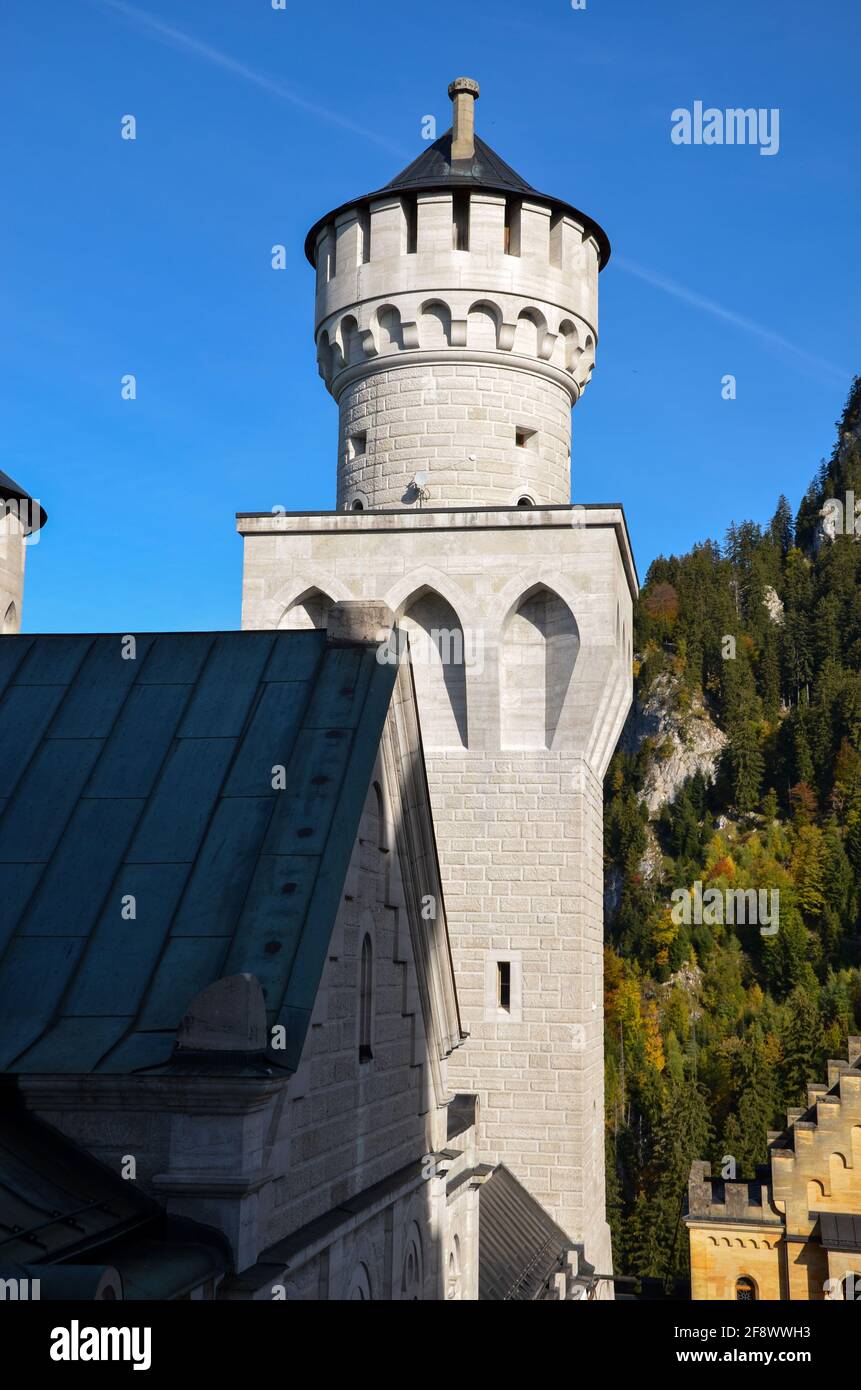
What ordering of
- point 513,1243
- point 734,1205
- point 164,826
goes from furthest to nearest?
1. point 734,1205
2. point 513,1243
3. point 164,826

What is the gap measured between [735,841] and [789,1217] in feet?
354

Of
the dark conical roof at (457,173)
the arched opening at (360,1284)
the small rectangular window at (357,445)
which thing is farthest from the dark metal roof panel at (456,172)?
the arched opening at (360,1284)

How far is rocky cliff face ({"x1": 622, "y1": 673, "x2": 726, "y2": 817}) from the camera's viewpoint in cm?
14500

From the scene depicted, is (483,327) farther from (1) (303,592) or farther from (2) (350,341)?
(1) (303,592)

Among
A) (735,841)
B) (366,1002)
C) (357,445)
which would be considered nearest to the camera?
(366,1002)

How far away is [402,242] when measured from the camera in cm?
2162

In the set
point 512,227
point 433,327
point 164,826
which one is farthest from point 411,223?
point 164,826

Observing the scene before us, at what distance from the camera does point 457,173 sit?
71.3ft

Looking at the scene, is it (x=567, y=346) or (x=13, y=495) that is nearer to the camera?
(x=13, y=495)

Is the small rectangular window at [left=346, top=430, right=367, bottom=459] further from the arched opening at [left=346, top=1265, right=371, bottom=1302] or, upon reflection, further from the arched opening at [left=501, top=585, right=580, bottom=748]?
the arched opening at [left=346, top=1265, right=371, bottom=1302]

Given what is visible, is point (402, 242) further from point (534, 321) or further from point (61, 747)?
point (61, 747)

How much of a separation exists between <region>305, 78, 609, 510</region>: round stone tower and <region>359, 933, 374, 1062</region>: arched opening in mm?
12150

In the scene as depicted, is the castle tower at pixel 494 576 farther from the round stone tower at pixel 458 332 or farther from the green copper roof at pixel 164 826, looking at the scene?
the green copper roof at pixel 164 826

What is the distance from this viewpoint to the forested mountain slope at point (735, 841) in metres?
74.8
